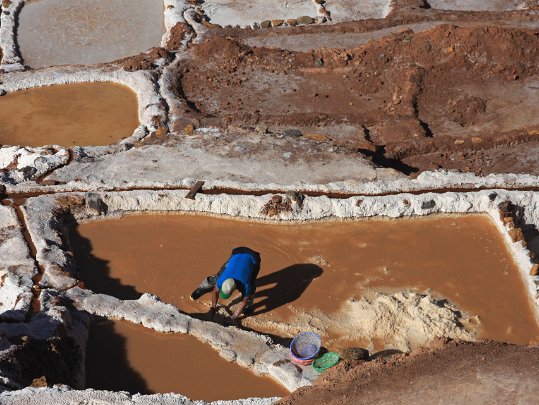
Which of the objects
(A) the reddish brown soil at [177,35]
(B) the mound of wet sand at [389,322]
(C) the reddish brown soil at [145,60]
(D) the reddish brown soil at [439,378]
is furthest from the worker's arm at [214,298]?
(A) the reddish brown soil at [177,35]

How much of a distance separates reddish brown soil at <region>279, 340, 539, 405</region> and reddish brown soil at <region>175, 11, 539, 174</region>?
748cm

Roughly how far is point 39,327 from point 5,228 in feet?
9.76

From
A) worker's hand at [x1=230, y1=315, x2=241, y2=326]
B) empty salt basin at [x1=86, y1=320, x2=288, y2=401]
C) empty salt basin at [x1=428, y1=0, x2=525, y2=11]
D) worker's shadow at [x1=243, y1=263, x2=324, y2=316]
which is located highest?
empty salt basin at [x1=428, y1=0, x2=525, y2=11]

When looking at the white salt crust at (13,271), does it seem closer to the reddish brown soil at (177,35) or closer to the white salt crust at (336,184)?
the white salt crust at (336,184)

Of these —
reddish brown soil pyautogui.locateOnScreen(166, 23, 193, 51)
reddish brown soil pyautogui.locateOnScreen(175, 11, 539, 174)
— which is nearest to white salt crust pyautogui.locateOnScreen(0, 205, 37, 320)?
reddish brown soil pyautogui.locateOnScreen(175, 11, 539, 174)

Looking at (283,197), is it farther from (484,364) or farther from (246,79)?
(246,79)

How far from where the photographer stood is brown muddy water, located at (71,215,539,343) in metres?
10.7

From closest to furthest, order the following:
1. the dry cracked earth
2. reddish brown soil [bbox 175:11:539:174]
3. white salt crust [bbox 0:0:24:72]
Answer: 1. the dry cracked earth
2. reddish brown soil [bbox 175:11:539:174]
3. white salt crust [bbox 0:0:24:72]

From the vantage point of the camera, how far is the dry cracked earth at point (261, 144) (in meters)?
8.70

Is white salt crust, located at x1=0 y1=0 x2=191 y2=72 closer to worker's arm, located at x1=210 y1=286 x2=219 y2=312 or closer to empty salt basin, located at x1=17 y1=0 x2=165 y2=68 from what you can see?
empty salt basin, located at x1=17 y1=0 x2=165 y2=68

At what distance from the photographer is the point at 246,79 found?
59.7 ft

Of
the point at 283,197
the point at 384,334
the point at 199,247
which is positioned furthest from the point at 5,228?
the point at 384,334

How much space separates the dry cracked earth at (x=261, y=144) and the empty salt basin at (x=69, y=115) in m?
0.05

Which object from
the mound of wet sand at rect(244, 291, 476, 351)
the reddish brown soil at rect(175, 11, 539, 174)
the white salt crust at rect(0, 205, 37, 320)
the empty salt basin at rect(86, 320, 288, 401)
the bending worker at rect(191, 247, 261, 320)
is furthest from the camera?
the reddish brown soil at rect(175, 11, 539, 174)
